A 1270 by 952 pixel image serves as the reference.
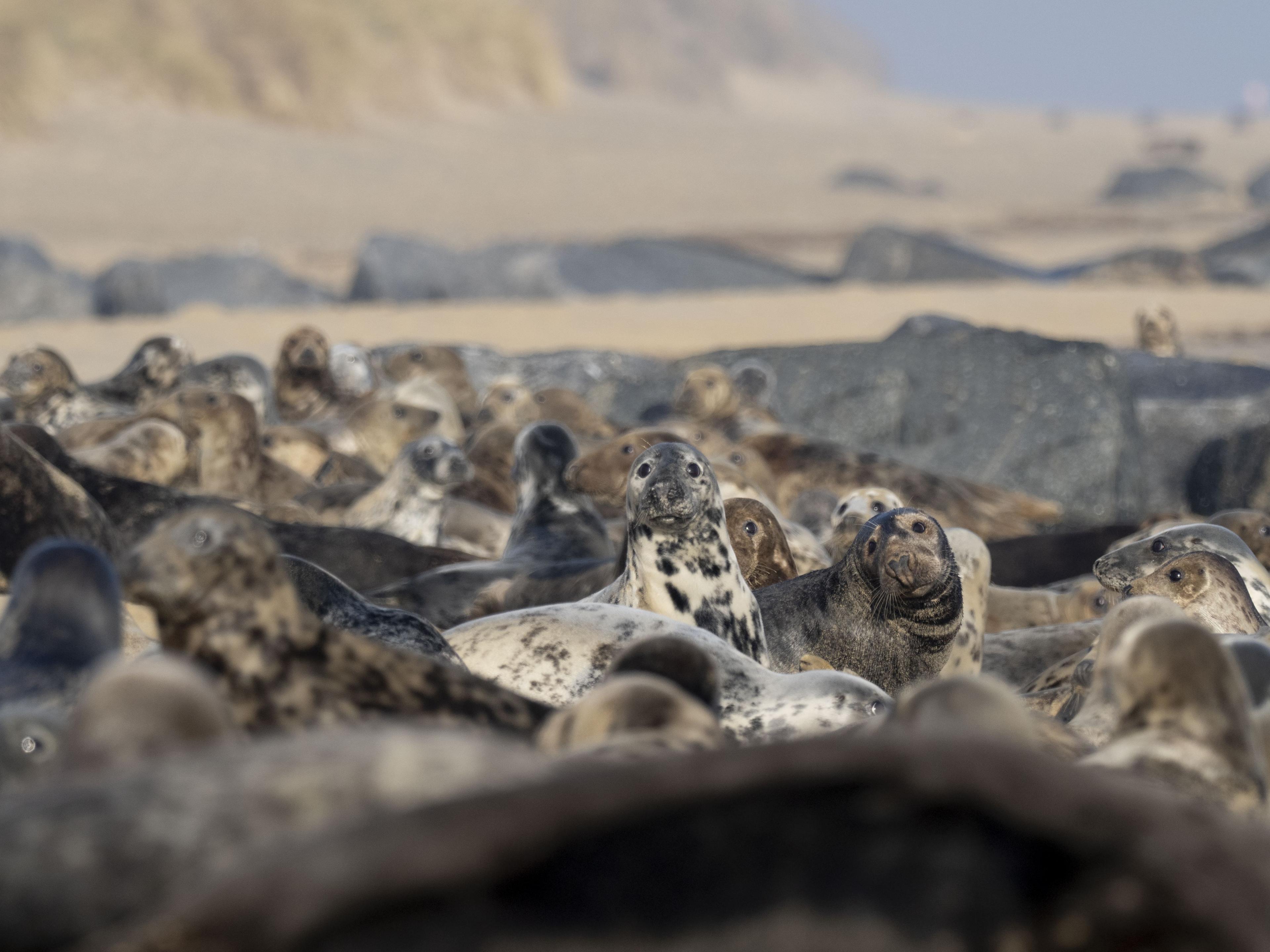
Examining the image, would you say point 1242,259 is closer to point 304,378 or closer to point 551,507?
point 304,378

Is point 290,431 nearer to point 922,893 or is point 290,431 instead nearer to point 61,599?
point 61,599

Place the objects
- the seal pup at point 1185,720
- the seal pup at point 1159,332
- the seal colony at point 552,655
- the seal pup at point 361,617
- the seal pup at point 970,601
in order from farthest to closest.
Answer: the seal pup at point 1159,332
the seal pup at point 970,601
the seal pup at point 361,617
the seal pup at point 1185,720
the seal colony at point 552,655

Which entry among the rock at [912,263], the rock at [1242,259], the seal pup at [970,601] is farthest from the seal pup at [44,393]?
the rock at [1242,259]

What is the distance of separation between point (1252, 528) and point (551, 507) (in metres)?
3.00

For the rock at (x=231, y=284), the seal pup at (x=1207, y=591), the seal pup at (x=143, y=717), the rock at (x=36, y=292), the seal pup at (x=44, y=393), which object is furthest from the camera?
the rock at (x=231, y=284)

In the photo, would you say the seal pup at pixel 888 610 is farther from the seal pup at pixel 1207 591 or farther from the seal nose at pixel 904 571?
the seal pup at pixel 1207 591

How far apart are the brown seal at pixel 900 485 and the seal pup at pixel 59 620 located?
506 centimetres

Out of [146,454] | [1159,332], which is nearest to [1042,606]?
[146,454]

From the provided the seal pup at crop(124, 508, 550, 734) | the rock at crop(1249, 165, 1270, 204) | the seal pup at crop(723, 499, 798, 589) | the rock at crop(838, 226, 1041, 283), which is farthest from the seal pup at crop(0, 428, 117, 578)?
the rock at crop(1249, 165, 1270, 204)

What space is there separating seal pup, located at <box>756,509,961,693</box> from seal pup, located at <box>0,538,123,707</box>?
8.15ft

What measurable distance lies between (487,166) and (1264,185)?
916 inches

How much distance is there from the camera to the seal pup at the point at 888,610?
4672 mm

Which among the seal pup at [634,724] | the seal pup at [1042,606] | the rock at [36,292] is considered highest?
the rock at [36,292]

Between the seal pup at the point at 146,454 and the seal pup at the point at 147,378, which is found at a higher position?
the seal pup at the point at 147,378
